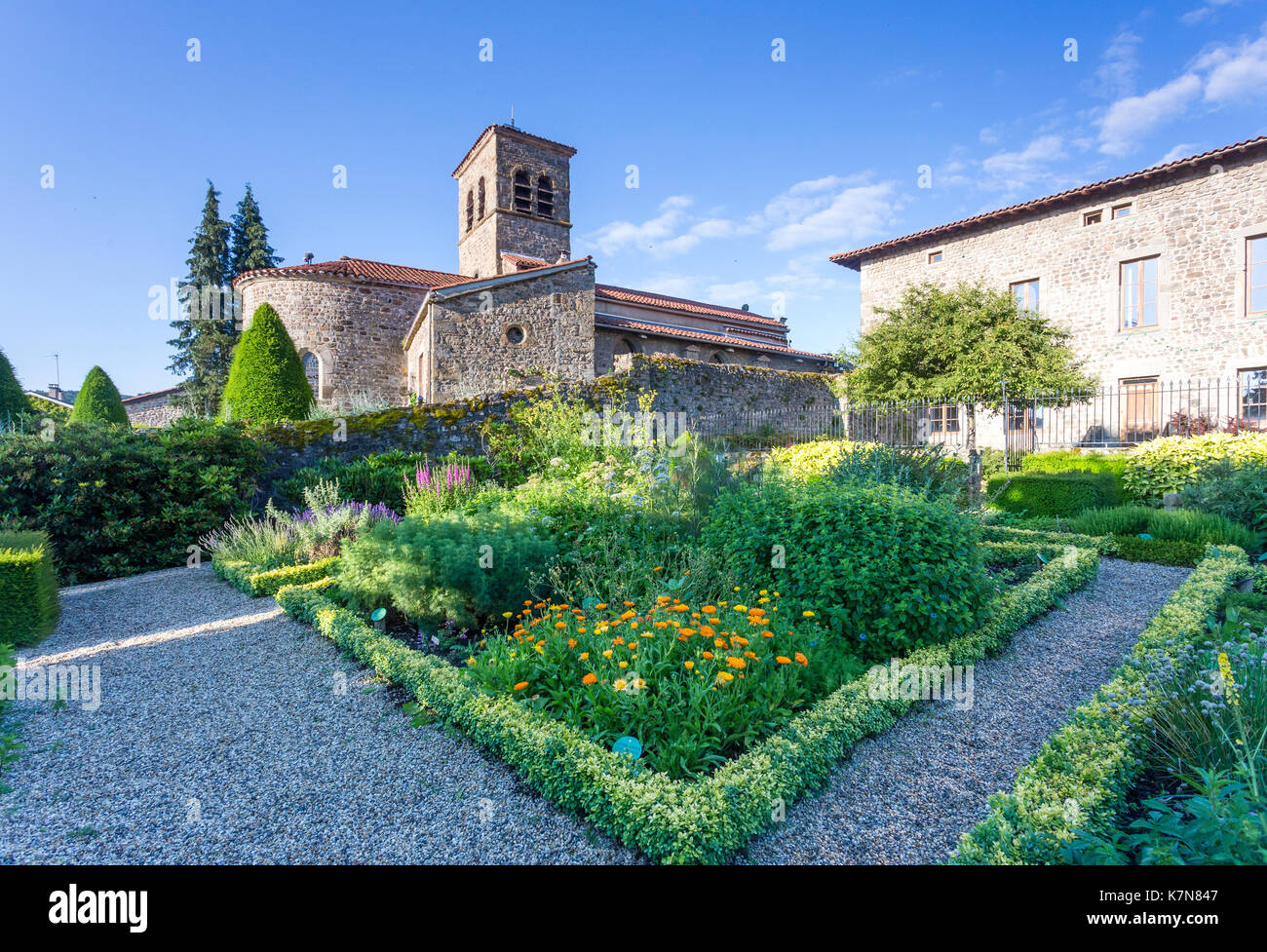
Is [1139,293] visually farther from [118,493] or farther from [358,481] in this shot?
[118,493]

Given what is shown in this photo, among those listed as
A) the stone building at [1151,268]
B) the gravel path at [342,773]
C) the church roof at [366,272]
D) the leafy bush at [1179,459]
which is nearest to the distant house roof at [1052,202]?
the stone building at [1151,268]

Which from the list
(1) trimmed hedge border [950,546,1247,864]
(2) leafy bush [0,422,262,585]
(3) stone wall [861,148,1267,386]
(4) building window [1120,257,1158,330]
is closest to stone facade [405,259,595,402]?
(2) leafy bush [0,422,262,585]

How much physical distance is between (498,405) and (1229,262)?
61.8 ft

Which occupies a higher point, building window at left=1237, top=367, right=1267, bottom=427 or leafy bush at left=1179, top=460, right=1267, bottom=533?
building window at left=1237, top=367, right=1267, bottom=427

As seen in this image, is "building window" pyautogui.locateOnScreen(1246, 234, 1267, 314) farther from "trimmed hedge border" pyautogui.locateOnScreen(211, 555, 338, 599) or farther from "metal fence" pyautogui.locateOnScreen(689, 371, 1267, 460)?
"trimmed hedge border" pyautogui.locateOnScreen(211, 555, 338, 599)

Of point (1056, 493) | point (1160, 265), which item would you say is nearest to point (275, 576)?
point (1056, 493)

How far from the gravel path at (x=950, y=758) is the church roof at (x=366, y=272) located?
829 inches

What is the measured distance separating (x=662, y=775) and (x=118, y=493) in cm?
842

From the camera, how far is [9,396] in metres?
12.5

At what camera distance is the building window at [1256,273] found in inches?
582

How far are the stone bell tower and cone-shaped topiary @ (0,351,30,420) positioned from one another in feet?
44.9

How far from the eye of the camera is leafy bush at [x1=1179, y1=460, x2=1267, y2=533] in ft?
23.4

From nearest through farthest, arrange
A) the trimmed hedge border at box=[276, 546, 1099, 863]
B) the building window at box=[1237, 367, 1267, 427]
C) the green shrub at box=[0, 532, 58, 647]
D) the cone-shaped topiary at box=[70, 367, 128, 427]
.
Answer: the trimmed hedge border at box=[276, 546, 1099, 863]
the green shrub at box=[0, 532, 58, 647]
the building window at box=[1237, 367, 1267, 427]
the cone-shaped topiary at box=[70, 367, 128, 427]
